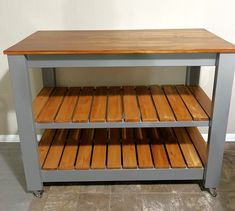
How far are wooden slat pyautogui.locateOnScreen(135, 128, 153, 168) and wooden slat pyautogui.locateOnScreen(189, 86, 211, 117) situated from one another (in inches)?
16.3

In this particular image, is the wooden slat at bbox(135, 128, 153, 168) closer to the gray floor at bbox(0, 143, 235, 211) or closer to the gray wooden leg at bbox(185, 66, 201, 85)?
the gray floor at bbox(0, 143, 235, 211)

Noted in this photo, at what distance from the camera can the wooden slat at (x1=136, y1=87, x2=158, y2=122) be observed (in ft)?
5.33

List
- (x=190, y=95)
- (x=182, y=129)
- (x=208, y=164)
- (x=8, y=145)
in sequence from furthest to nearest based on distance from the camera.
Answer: (x=8, y=145) → (x=182, y=129) → (x=190, y=95) → (x=208, y=164)

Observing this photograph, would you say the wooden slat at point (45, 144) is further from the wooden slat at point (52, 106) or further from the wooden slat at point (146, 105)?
the wooden slat at point (146, 105)

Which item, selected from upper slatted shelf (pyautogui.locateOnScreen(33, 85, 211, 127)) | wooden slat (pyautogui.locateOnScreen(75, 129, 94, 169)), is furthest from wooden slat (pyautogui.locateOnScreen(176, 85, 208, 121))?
wooden slat (pyautogui.locateOnScreen(75, 129, 94, 169))

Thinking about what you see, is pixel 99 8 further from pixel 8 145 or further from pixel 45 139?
pixel 8 145

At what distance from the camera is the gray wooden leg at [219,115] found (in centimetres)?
146

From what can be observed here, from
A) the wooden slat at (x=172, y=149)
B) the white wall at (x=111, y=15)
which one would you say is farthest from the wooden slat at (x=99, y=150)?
the white wall at (x=111, y=15)

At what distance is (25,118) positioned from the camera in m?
1.57

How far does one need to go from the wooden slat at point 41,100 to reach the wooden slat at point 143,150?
622mm

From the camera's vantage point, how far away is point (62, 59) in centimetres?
146

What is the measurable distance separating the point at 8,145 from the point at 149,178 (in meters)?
1.17

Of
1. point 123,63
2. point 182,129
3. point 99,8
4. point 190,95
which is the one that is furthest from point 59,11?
point 182,129

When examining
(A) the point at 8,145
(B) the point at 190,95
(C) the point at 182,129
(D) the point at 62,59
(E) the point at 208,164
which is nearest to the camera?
(D) the point at 62,59
